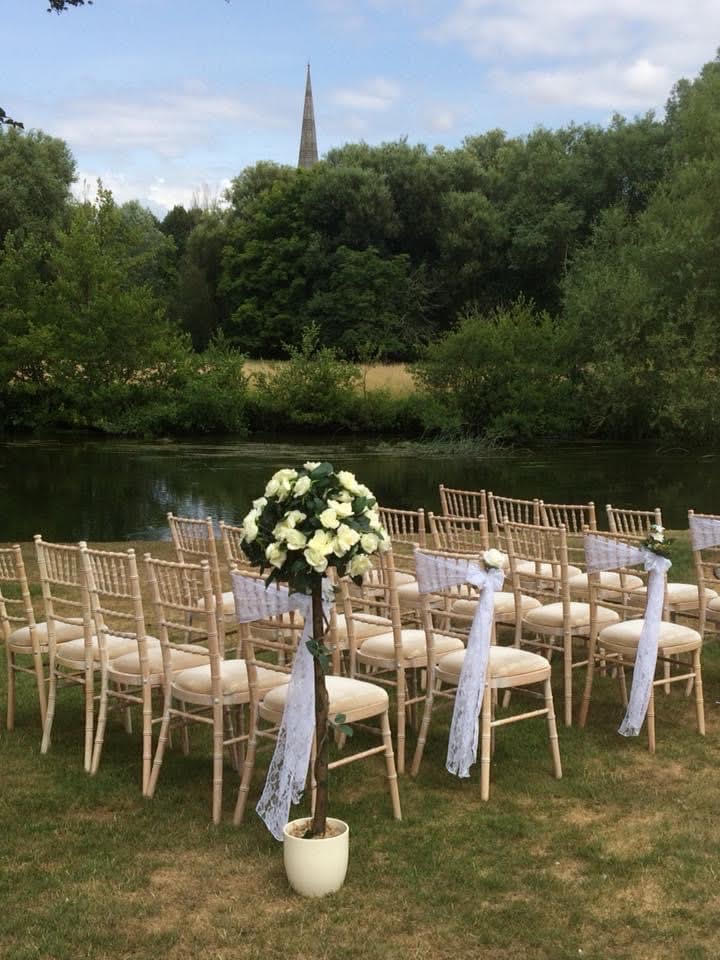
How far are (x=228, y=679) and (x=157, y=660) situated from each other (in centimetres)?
56

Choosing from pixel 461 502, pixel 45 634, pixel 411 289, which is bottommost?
pixel 45 634

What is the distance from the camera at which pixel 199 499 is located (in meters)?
20.8

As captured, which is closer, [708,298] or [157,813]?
[157,813]

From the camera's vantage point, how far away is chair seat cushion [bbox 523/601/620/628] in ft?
21.0

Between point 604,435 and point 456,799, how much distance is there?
2791 centimetres

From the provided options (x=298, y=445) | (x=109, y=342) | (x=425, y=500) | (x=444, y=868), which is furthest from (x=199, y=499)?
(x=444, y=868)

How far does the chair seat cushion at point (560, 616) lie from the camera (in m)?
6.41

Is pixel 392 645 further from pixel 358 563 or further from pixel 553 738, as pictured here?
pixel 358 563

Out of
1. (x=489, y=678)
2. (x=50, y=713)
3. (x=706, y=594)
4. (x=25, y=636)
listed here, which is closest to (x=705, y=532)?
(x=706, y=594)

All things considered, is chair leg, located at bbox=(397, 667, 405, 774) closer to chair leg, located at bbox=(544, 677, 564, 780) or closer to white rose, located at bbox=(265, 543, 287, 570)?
chair leg, located at bbox=(544, 677, 564, 780)

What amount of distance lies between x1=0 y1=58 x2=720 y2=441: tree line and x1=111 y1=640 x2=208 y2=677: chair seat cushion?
23.6m

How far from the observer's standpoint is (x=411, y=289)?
144 ft

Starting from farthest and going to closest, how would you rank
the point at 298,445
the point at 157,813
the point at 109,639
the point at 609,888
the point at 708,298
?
the point at 298,445
the point at 708,298
the point at 109,639
the point at 157,813
the point at 609,888

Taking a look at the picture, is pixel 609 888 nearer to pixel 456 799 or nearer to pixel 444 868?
pixel 444 868
